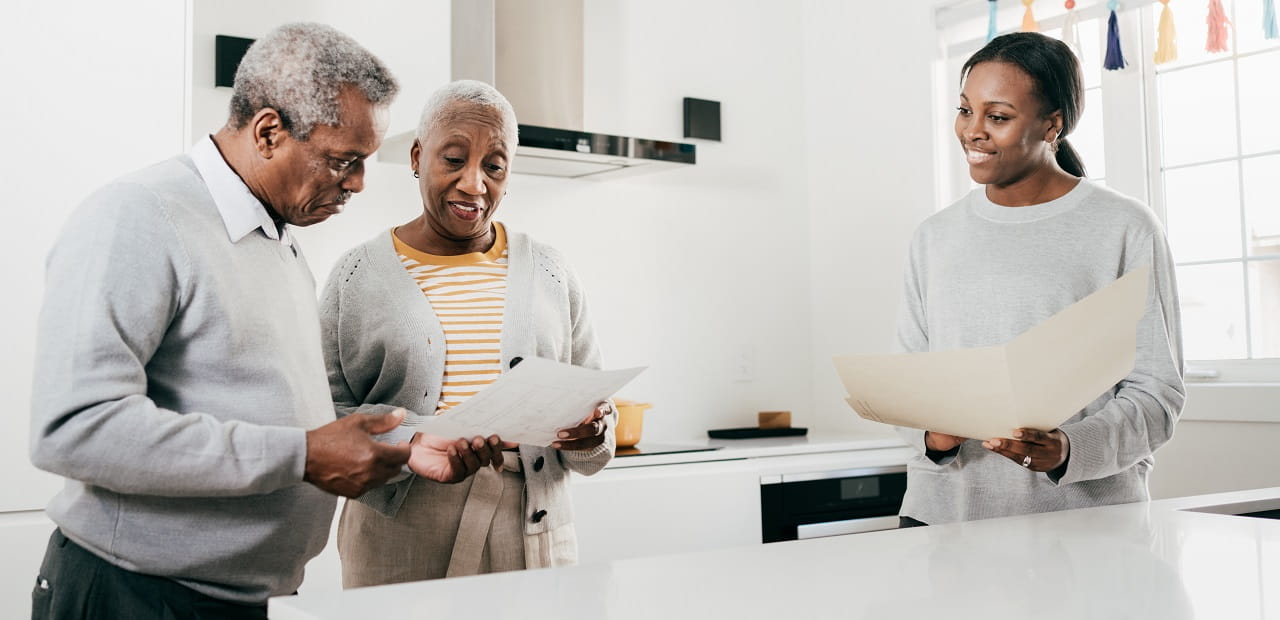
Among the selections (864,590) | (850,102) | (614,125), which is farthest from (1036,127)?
(850,102)

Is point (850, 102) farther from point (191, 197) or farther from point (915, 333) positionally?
point (191, 197)

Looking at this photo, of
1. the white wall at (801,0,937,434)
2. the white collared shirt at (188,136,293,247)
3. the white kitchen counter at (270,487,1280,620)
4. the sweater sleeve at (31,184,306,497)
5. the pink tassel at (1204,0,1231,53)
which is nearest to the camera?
the white kitchen counter at (270,487,1280,620)

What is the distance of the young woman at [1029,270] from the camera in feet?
5.07

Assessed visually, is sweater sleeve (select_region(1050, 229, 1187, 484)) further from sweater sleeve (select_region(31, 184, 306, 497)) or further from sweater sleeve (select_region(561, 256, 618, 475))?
sweater sleeve (select_region(31, 184, 306, 497))

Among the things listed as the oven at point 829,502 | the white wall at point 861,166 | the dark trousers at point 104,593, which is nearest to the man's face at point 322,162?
the dark trousers at point 104,593

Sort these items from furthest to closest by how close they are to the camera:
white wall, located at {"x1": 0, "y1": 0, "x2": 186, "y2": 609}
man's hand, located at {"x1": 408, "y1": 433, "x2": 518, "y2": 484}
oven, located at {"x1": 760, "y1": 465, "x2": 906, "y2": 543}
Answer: oven, located at {"x1": 760, "y1": 465, "x2": 906, "y2": 543}
white wall, located at {"x1": 0, "y1": 0, "x2": 186, "y2": 609}
man's hand, located at {"x1": 408, "y1": 433, "x2": 518, "y2": 484}

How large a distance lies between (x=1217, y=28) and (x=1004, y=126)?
1469mm

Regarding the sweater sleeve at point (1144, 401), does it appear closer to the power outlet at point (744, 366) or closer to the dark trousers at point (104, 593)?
the dark trousers at point (104, 593)

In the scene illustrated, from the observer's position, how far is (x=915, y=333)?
69.1 inches

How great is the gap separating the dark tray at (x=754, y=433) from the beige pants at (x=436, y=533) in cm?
181

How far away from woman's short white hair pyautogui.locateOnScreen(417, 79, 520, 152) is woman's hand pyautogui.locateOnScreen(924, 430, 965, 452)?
0.78 m

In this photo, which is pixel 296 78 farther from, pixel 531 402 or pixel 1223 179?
pixel 1223 179

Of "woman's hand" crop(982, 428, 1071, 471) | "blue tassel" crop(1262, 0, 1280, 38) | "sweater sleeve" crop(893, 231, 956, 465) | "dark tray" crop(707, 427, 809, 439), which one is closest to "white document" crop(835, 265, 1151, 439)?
"woman's hand" crop(982, 428, 1071, 471)

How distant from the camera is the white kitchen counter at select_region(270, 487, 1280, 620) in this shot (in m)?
0.90
